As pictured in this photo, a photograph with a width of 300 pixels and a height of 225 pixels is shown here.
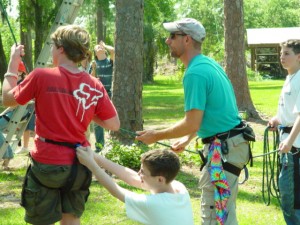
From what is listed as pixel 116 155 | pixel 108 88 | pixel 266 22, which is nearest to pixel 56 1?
pixel 108 88

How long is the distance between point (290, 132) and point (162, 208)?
6.47 ft

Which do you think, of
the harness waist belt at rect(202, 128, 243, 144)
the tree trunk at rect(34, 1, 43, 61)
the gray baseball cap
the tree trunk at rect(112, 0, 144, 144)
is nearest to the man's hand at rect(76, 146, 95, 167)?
the harness waist belt at rect(202, 128, 243, 144)

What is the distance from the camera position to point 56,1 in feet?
97.4

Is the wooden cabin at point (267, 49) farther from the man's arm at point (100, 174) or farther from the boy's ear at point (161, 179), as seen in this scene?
the boy's ear at point (161, 179)

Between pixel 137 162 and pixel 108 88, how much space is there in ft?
7.68

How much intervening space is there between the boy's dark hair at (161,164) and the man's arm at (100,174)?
25 centimetres

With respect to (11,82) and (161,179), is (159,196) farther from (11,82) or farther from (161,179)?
(11,82)

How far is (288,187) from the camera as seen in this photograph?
5645 mm

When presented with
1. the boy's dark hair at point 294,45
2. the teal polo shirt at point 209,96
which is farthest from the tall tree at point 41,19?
the teal polo shirt at point 209,96

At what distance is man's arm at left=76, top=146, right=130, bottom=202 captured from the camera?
4078mm

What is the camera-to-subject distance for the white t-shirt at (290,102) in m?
5.54

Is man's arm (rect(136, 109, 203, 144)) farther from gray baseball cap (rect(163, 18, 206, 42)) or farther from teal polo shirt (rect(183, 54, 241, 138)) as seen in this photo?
gray baseball cap (rect(163, 18, 206, 42))

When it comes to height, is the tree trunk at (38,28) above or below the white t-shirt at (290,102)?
above

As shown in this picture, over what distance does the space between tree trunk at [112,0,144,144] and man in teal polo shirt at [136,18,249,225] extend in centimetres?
511
